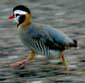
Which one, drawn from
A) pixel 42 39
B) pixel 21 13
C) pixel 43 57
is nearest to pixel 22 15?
pixel 21 13

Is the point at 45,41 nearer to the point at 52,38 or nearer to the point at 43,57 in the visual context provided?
the point at 52,38

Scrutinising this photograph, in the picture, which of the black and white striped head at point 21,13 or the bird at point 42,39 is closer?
the bird at point 42,39

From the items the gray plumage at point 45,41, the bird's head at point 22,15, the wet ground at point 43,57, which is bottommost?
the wet ground at point 43,57

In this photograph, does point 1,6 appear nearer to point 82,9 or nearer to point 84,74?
point 82,9

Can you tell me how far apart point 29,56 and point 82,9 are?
455 centimetres

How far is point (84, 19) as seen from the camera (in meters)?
11.8

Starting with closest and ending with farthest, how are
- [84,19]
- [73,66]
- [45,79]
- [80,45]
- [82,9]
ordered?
[45,79], [73,66], [80,45], [84,19], [82,9]

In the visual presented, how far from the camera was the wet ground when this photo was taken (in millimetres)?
7875

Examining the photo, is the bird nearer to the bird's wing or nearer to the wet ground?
the bird's wing

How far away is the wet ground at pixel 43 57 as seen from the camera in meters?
7.88

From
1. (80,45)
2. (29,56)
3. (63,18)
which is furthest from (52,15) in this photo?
(29,56)

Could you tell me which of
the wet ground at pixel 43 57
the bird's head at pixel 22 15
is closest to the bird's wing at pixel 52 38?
the bird's head at pixel 22 15

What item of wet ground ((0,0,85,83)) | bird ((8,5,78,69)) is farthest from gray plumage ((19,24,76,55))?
wet ground ((0,0,85,83))

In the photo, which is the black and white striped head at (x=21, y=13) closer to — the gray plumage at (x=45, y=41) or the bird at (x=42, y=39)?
the bird at (x=42, y=39)
